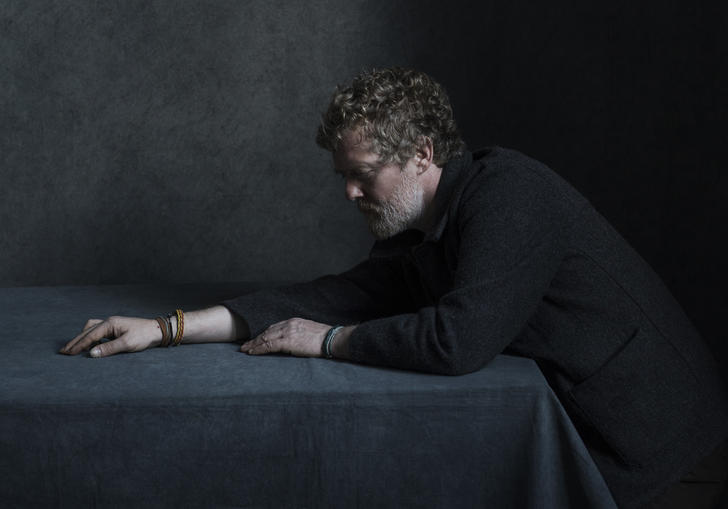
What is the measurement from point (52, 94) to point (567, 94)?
178cm

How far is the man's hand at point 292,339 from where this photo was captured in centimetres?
138

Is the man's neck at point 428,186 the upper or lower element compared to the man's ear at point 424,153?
lower

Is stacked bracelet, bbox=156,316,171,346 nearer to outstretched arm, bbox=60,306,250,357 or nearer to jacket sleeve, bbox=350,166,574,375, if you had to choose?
outstretched arm, bbox=60,306,250,357

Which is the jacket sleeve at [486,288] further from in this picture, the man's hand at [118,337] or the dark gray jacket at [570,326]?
the man's hand at [118,337]

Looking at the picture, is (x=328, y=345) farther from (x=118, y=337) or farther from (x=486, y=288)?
(x=118, y=337)

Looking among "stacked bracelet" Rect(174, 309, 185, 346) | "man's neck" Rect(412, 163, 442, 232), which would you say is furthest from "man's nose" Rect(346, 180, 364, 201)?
"stacked bracelet" Rect(174, 309, 185, 346)

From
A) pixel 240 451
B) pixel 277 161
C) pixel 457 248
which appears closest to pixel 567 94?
pixel 277 161

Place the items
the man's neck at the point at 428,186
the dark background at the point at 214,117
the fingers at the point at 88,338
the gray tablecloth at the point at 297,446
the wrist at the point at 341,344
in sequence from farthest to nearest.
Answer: the dark background at the point at 214,117 < the man's neck at the point at 428,186 < the fingers at the point at 88,338 < the wrist at the point at 341,344 < the gray tablecloth at the point at 297,446

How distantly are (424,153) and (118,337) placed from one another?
684 millimetres

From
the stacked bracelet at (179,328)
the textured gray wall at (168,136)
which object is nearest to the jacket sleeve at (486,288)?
the stacked bracelet at (179,328)

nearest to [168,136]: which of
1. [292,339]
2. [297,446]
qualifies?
[292,339]

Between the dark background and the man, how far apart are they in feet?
3.68

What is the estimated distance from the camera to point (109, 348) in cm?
142

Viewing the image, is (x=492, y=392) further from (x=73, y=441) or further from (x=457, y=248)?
(x=73, y=441)
